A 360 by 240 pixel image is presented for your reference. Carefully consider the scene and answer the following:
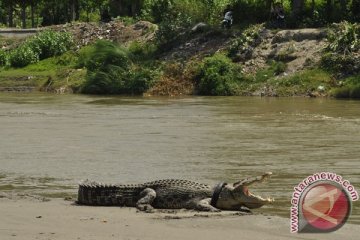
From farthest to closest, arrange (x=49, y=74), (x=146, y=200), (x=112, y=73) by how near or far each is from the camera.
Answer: (x=49, y=74), (x=112, y=73), (x=146, y=200)

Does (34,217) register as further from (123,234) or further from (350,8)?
(350,8)

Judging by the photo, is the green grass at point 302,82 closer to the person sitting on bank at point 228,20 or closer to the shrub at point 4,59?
the person sitting on bank at point 228,20

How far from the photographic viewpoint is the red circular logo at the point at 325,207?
933 cm

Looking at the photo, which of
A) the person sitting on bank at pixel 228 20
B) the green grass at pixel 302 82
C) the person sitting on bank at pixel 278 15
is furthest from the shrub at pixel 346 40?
the person sitting on bank at pixel 228 20

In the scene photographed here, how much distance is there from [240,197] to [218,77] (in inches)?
1016

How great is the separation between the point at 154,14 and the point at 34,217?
42158 mm

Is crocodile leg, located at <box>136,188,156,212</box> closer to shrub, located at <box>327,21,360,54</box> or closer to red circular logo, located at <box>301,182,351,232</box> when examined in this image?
red circular logo, located at <box>301,182,351,232</box>

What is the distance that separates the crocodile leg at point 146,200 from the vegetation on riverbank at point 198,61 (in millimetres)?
23084

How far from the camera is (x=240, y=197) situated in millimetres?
10570

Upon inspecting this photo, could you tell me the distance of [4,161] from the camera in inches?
638

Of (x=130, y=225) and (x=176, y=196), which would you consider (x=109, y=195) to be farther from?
(x=130, y=225)

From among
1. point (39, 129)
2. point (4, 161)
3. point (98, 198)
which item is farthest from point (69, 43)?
point (98, 198)

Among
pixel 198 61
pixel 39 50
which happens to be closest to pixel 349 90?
pixel 198 61

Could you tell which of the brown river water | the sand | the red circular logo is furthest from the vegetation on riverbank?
the sand
